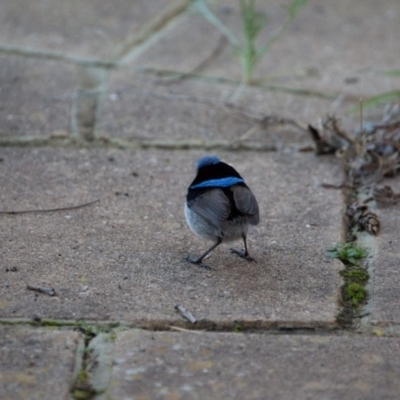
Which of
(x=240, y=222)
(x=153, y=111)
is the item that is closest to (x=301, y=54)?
(x=153, y=111)

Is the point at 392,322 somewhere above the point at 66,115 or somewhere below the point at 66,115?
below

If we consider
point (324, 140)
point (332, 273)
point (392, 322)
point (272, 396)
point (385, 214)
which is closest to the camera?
point (272, 396)

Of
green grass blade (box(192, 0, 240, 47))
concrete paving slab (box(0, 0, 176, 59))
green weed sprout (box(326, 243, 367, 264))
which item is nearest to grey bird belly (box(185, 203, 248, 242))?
green weed sprout (box(326, 243, 367, 264))

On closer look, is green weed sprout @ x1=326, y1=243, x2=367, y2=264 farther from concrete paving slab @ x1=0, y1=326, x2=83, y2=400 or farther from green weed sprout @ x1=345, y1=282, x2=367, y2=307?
concrete paving slab @ x1=0, y1=326, x2=83, y2=400

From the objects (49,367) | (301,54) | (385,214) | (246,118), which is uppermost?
(301,54)

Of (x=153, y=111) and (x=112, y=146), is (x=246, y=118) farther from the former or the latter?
(x=112, y=146)

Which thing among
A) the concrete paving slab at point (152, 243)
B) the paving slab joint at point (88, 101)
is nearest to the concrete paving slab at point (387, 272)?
the concrete paving slab at point (152, 243)

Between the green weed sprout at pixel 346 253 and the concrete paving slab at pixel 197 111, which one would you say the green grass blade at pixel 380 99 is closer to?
the concrete paving slab at pixel 197 111
